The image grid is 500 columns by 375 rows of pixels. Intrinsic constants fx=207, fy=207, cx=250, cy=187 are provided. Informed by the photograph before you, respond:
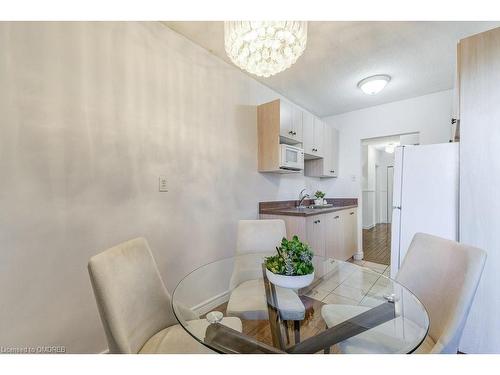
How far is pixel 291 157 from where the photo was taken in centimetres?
256

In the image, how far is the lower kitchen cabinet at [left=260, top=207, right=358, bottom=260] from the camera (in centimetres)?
229

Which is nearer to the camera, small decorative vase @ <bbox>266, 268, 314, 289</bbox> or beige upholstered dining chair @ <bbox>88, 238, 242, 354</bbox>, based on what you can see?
beige upholstered dining chair @ <bbox>88, 238, 242, 354</bbox>

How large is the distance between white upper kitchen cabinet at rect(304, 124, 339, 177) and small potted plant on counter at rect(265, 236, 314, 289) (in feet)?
8.45

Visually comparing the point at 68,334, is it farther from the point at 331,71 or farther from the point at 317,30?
the point at 331,71

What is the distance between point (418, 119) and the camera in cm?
304

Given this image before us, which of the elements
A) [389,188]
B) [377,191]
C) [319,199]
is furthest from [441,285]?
[389,188]

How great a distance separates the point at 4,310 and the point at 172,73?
182 cm

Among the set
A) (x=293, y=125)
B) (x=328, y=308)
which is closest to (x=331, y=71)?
(x=293, y=125)

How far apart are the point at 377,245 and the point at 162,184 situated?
4.24 m

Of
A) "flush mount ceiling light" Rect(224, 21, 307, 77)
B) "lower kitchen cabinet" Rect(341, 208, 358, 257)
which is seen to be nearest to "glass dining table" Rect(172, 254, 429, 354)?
"flush mount ceiling light" Rect(224, 21, 307, 77)

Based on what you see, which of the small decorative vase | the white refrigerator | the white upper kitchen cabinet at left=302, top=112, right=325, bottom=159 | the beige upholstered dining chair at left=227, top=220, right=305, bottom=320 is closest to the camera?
the small decorative vase

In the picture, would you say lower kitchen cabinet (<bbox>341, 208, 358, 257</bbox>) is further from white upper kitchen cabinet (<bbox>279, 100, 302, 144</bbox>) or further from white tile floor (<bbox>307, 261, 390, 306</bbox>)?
white tile floor (<bbox>307, 261, 390, 306</bbox>)

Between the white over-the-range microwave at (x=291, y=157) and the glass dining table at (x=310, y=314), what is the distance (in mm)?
1235
